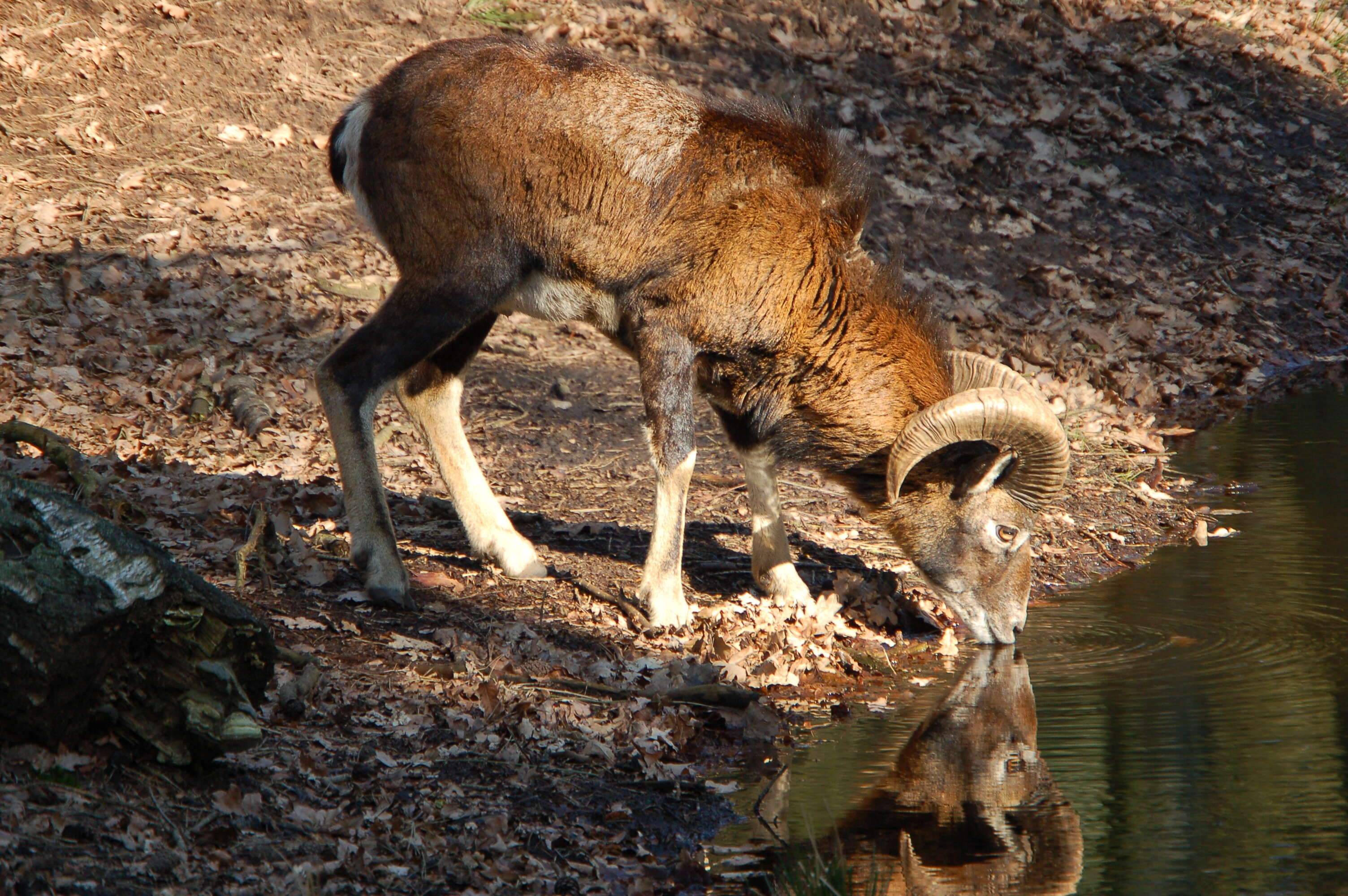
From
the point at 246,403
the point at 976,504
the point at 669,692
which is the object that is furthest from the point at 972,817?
the point at 246,403

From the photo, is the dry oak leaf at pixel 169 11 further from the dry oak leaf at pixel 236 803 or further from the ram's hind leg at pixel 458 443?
the dry oak leaf at pixel 236 803

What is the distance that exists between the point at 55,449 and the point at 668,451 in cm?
292

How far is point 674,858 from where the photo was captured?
4055 mm

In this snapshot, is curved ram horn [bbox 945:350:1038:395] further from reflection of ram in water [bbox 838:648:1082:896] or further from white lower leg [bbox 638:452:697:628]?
reflection of ram in water [bbox 838:648:1082:896]

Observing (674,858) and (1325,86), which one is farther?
(1325,86)

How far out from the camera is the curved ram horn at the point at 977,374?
6.29 metres

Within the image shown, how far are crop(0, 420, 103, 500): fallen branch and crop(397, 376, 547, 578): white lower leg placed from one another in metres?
1.59

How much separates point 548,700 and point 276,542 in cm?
194

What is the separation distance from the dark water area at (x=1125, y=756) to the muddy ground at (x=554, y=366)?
0.43 meters

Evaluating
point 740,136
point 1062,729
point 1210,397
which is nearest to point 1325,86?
point 1210,397

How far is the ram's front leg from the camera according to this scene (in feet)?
20.0

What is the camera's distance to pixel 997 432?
5.88 metres

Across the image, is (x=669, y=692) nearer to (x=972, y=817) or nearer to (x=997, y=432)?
(x=972, y=817)

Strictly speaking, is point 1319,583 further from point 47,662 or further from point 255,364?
point 255,364
